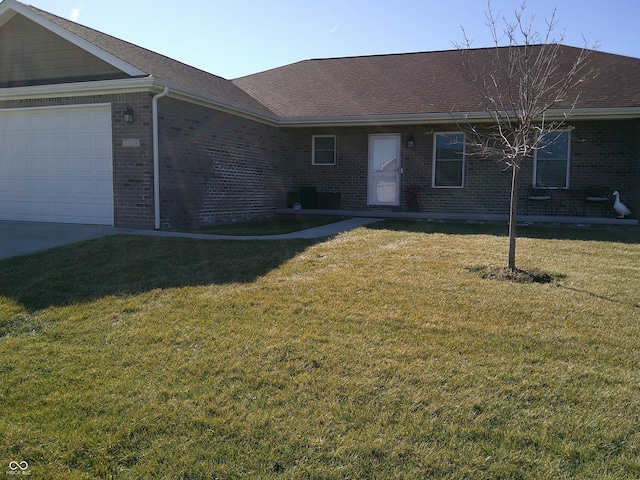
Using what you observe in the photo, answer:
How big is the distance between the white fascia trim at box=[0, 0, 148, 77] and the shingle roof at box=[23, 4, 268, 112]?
9 centimetres

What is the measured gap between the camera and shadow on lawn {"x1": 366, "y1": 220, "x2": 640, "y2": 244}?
32.9 ft

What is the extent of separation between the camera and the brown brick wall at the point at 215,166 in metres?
10.4

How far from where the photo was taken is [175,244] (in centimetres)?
815

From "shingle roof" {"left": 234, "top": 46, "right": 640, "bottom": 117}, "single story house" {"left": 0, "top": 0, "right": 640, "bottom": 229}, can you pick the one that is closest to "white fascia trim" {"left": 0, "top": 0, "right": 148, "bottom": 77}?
"single story house" {"left": 0, "top": 0, "right": 640, "bottom": 229}

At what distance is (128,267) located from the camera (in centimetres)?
658

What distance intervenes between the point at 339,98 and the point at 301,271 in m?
9.87

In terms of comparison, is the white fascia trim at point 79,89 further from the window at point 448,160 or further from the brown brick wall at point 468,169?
the window at point 448,160

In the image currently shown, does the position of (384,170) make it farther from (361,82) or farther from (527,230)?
(527,230)

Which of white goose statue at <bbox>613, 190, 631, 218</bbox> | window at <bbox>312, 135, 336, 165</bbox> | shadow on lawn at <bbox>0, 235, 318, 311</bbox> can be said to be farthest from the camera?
window at <bbox>312, 135, 336, 165</bbox>

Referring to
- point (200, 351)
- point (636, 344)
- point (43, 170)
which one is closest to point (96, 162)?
point (43, 170)

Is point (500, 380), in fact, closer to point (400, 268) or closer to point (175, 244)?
point (400, 268)

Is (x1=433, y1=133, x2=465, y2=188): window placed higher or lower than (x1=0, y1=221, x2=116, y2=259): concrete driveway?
higher

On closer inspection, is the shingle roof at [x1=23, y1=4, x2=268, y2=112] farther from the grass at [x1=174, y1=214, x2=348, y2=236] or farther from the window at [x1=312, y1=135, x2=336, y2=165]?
the grass at [x1=174, y1=214, x2=348, y2=236]

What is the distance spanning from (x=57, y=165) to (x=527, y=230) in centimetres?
1023
